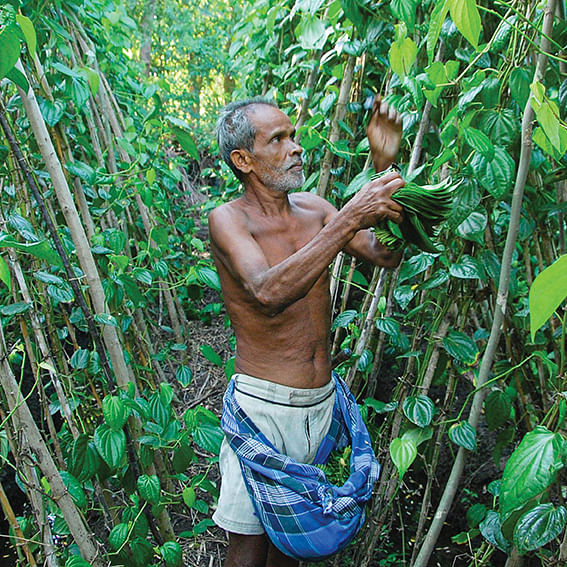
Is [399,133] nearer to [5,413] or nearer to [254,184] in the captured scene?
[254,184]

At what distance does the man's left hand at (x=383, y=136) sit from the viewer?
1407mm

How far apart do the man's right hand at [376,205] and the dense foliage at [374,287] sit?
171 millimetres

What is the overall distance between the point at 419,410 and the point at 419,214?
0.56 m

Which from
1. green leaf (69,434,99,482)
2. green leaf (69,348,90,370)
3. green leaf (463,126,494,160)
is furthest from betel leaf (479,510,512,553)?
green leaf (69,348,90,370)

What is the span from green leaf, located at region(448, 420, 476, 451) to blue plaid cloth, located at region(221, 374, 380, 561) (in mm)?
239

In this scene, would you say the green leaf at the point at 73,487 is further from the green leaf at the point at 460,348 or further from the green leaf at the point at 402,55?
the green leaf at the point at 402,55

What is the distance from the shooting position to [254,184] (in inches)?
56.7

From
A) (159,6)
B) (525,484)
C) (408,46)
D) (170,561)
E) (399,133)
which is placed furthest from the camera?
(159,6)

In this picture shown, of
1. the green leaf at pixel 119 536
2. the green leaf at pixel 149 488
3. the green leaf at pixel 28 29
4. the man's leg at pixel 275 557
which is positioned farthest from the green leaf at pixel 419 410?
the green leaf at pixel 28 29

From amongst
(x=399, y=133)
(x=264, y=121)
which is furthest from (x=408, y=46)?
(x=264, y=121)

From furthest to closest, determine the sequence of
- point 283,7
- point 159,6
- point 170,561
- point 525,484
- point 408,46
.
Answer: point 159,6 → point 283,7 → point 170,561 → point 408,46 → point 525,484

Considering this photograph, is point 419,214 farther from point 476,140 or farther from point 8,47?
point 8,47

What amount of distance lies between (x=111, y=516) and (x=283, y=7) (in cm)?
201

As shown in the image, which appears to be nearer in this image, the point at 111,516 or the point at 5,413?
the point at 5,413
